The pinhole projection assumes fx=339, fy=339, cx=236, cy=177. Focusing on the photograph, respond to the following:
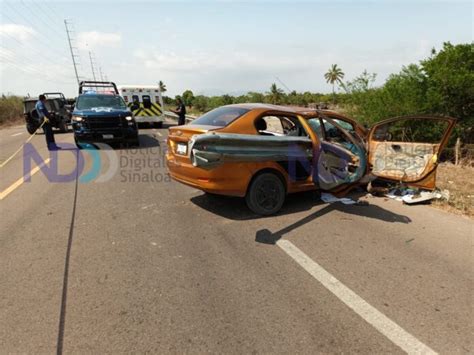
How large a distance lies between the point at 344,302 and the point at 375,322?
0.32 meters

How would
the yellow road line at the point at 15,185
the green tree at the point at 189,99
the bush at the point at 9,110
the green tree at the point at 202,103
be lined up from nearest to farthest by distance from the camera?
the yellow road line at the point at 15,185, the bush at the point at 9,110, the green tree at the point at 202,103, the green tree at the point at 189,99

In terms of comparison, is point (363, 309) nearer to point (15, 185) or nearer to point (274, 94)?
point (15, 185)

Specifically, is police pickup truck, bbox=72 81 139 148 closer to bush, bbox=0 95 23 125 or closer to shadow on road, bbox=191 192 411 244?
shadow on road, bbox=191 192 411 244

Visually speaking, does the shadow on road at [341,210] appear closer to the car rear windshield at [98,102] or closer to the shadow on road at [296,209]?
the shadow on road at [296,209]

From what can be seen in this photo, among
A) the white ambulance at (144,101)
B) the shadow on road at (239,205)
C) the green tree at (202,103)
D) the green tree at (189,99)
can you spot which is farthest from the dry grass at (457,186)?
the green tree at (189,99)

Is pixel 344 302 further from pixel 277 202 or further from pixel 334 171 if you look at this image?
pixel 334 171

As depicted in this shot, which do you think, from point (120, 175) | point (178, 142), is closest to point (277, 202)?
point (178, 142)

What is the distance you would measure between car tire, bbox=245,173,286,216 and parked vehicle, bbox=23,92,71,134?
1562cm

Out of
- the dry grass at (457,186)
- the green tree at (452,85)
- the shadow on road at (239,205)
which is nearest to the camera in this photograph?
the shadow on road at (239,205)

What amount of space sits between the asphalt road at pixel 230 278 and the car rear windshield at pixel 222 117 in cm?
138

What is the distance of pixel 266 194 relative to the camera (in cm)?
533

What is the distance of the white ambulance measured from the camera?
1991 centimetres

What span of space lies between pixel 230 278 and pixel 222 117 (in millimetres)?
2918

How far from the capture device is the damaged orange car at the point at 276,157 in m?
4.93
